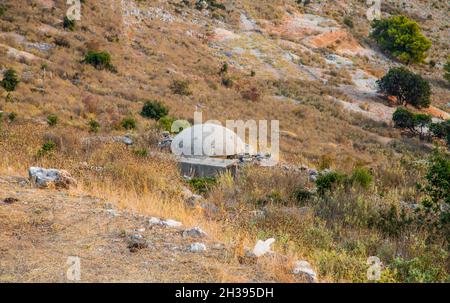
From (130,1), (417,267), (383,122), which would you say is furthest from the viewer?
(130,1)

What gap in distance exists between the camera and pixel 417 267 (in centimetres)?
446

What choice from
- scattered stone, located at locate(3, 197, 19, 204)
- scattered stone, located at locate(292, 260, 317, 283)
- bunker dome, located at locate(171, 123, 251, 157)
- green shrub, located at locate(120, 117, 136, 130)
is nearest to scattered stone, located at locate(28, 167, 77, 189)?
scattered stone, located at locate(3, 197, 19, 204)

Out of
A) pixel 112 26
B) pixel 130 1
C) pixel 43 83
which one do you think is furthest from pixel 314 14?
pixel 43 83

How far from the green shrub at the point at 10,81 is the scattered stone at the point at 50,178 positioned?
15574 millimetres

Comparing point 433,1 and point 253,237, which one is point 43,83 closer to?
point 253,237

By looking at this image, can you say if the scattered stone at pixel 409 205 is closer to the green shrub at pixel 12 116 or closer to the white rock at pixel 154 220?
the white rock at pixel 154 220

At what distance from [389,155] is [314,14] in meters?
36.4

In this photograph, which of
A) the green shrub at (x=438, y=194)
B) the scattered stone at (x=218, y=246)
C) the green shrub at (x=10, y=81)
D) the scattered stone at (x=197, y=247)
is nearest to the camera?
the scattered stone at (x=197, y=247)

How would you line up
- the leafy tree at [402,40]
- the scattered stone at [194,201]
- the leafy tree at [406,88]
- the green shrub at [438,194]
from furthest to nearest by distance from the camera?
the leafy tree at [402,40]
the leafy tree at [406,88]
the scattered stone at [194,201]
the green shrub at [438,194]

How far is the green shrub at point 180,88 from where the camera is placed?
91.8ft

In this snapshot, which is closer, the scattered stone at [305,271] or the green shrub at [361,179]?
the scattered stone at [305,271]

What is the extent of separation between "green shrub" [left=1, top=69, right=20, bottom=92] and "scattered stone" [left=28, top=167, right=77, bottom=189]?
1557 centimetres

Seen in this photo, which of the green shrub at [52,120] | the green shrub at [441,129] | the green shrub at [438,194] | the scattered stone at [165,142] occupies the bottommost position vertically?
the green shrub at [441,129]

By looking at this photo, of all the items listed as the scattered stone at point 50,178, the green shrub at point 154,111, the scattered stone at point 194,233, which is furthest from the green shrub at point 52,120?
the scattered stone at point 194,233
